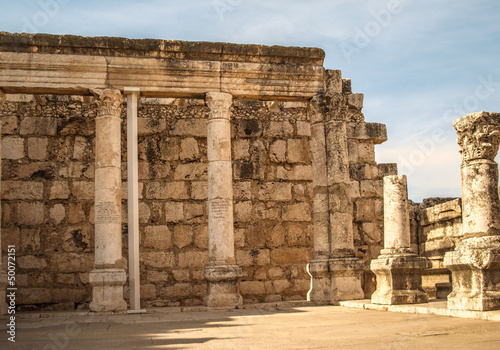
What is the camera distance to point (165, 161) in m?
14.3

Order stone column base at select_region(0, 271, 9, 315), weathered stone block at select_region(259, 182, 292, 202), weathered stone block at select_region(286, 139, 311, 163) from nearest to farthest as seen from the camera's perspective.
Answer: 1. stone column base at select_region(0, 271, 9, 315)
2. weathered stone block at select_region(259, 182, 292, 202)
3. weathered stone block at select_region(286, 139, 311, 163)

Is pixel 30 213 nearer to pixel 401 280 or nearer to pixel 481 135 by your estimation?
pixel 401 280

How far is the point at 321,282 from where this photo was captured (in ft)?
41.4

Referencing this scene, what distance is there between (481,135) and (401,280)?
3101 mm

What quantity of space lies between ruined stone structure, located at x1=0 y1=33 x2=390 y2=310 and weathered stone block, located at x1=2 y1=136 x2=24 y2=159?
2cm

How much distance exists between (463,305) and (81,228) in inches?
335

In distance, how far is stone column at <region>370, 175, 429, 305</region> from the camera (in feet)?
34.7

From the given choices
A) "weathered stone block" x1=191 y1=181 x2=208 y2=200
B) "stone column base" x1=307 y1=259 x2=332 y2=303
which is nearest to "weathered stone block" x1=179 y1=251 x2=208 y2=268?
"weathered stone block" x1=191 y1=181 x2=208 y2=200

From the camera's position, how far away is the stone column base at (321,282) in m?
12.5

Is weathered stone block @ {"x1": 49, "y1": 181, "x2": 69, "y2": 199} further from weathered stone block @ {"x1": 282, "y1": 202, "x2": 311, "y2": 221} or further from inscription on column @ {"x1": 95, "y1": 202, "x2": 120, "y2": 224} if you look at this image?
weathered stone block @ {"x1": 282, "y1": 202, "x2": 311, "y2": 221}

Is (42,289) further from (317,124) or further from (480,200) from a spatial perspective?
(480,200)

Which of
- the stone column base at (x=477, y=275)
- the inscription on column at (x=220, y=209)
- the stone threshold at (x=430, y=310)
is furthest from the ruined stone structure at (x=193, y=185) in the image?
the stone column base at (x=477, y=275)

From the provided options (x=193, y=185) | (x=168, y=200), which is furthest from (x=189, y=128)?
(x=168, y=200)

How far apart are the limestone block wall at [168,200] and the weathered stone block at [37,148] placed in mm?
23
